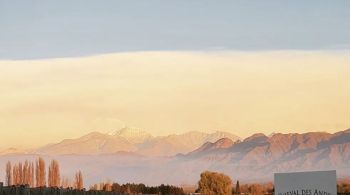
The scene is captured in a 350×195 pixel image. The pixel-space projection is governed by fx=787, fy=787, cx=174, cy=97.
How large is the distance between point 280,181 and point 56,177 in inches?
1345

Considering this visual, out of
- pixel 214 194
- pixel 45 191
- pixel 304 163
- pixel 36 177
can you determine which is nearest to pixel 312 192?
pixel 45 191

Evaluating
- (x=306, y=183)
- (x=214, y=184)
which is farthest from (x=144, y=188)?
(x=306, y=183)

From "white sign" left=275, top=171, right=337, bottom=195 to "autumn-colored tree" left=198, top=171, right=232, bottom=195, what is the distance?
2819 cm

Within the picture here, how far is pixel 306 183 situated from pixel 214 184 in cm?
3055

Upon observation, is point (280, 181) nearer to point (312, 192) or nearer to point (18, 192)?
point (312, 192)

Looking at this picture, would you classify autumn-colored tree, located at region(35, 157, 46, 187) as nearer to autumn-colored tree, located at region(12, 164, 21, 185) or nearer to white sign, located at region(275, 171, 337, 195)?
autumn-colored tree, located at region(12, 164, 21, 185)

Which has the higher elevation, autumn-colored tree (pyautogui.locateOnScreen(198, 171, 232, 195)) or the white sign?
autumn-colored tree (pyautogui.locateOnScreen(198, 171, 232, 195))

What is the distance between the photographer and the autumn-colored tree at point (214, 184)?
47.5 meters

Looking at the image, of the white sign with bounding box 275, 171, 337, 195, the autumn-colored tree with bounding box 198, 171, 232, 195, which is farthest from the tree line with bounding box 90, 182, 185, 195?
the white sign with bounding box 275, 171, 337, 195

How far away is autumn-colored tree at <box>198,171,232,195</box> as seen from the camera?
47519 millimetres

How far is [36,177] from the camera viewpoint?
5059 centimetres

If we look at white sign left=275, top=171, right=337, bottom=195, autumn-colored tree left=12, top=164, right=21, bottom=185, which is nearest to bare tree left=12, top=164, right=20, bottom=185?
autumn-colored tree left=12, top=164, right=21, bottom=185

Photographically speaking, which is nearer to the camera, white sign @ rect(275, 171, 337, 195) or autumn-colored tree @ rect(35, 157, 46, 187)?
white sign @ rect(275, 171, 337, 195)

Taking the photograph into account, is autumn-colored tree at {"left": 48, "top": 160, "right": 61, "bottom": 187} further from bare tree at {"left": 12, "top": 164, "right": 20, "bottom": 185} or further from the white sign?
the white sign
